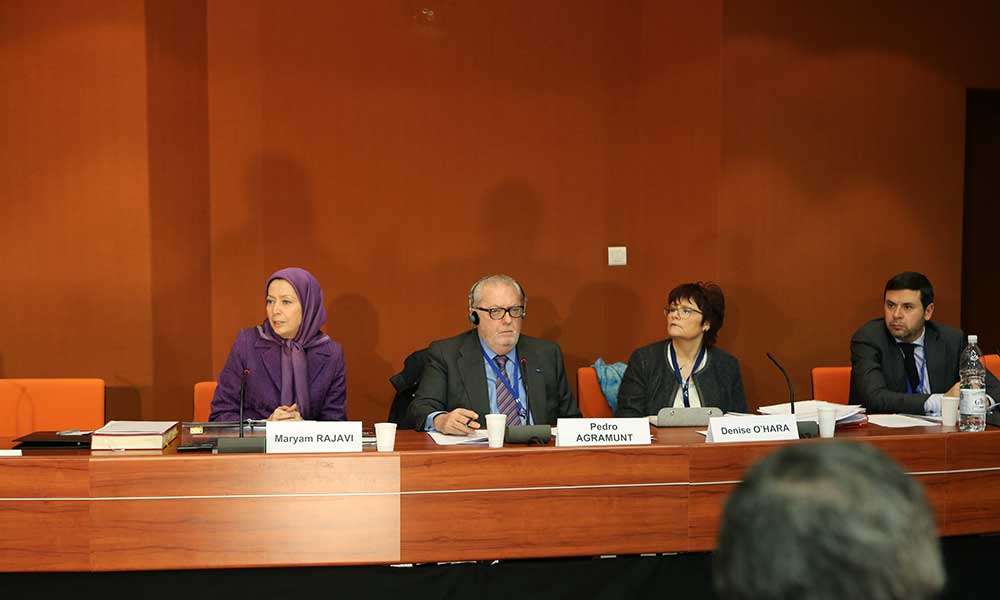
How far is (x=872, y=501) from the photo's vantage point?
71 cm

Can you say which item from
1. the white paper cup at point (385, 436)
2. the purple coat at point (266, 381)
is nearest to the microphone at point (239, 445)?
the white paper cup at point (385, 436)

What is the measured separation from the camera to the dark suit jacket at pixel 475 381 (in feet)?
10.7

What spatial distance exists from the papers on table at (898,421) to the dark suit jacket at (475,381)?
102cm

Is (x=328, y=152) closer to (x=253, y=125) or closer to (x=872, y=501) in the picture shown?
(x=253, y=125)

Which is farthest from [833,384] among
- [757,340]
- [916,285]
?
[757,340]

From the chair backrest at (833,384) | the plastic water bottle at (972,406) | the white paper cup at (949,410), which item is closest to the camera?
the plastic water bottle at (972,406)

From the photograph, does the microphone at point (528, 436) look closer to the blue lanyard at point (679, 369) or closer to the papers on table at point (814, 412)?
the papers on table at point (814, 412)

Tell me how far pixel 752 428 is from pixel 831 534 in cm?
206

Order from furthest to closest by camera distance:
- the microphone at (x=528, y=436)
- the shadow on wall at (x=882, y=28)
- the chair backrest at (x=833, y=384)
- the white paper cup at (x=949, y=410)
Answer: the shadow on wall at (x=882, y=28), the chair backrest at (x=833, y=384), the white paper cup at (x=949, y=410), the microphone at (x=528, y=436)

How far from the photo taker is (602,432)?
257cm

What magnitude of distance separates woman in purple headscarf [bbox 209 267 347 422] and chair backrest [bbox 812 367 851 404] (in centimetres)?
201

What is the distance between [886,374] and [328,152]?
9.03 feet

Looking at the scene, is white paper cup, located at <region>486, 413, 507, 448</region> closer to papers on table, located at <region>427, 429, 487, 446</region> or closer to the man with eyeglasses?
papers on table, located at <region>427, 429, 487, 446</region>

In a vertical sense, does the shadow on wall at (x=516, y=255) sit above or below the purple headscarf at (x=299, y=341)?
above
